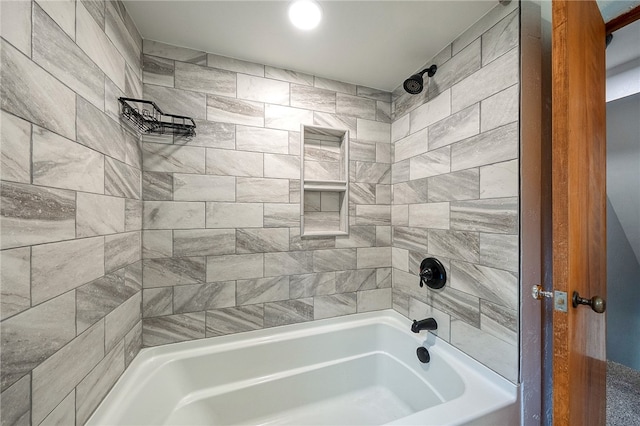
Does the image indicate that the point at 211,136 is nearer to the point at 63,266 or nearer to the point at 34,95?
the point at 34,95

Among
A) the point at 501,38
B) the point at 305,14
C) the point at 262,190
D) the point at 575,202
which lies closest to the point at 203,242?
the point at 262,190

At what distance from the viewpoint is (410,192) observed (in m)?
1.68

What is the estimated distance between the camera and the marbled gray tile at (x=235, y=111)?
1462 mm

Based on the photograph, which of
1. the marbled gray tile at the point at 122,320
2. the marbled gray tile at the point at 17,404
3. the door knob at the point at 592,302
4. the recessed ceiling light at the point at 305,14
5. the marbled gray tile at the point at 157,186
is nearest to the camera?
the marbled gray tile at the point at 17,404

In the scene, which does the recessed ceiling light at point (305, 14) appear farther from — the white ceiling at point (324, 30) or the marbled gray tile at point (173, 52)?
the marbled gray tile at point (173, 52)

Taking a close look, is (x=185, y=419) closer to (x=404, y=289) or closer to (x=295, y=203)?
(x=295, y=203)

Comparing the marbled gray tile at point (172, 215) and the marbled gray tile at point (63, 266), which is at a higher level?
the marbled gray tile at point (172, 215)

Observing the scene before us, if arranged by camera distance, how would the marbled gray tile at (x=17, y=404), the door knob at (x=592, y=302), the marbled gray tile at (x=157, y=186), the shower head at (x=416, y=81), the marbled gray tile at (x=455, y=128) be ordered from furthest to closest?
1. the shower head at (x=416, y=81)
2. the marbled gray tile at (x=157, y=186)
3. the marbled gray tile at (x=455, y=128)
4. the door knob at (x=592, y=302)
5. the marbled gray tile at (x=17, y=404)

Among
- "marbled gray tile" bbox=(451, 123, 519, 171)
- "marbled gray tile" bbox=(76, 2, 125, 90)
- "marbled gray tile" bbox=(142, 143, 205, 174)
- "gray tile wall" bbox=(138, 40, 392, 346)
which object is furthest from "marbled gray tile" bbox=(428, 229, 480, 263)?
"marbled gray tile" bbox=(76, 2, 125, 90)

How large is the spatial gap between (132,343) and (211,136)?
4.15 feet

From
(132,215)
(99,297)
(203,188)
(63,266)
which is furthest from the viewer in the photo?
(203,188)

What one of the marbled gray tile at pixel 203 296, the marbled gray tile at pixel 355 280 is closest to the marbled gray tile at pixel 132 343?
the marbled gray tile at pixel 203 296

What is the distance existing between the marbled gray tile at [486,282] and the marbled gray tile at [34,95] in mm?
1822

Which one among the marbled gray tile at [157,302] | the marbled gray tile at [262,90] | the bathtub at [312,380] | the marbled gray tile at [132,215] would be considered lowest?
the bathtub at [312,380]
